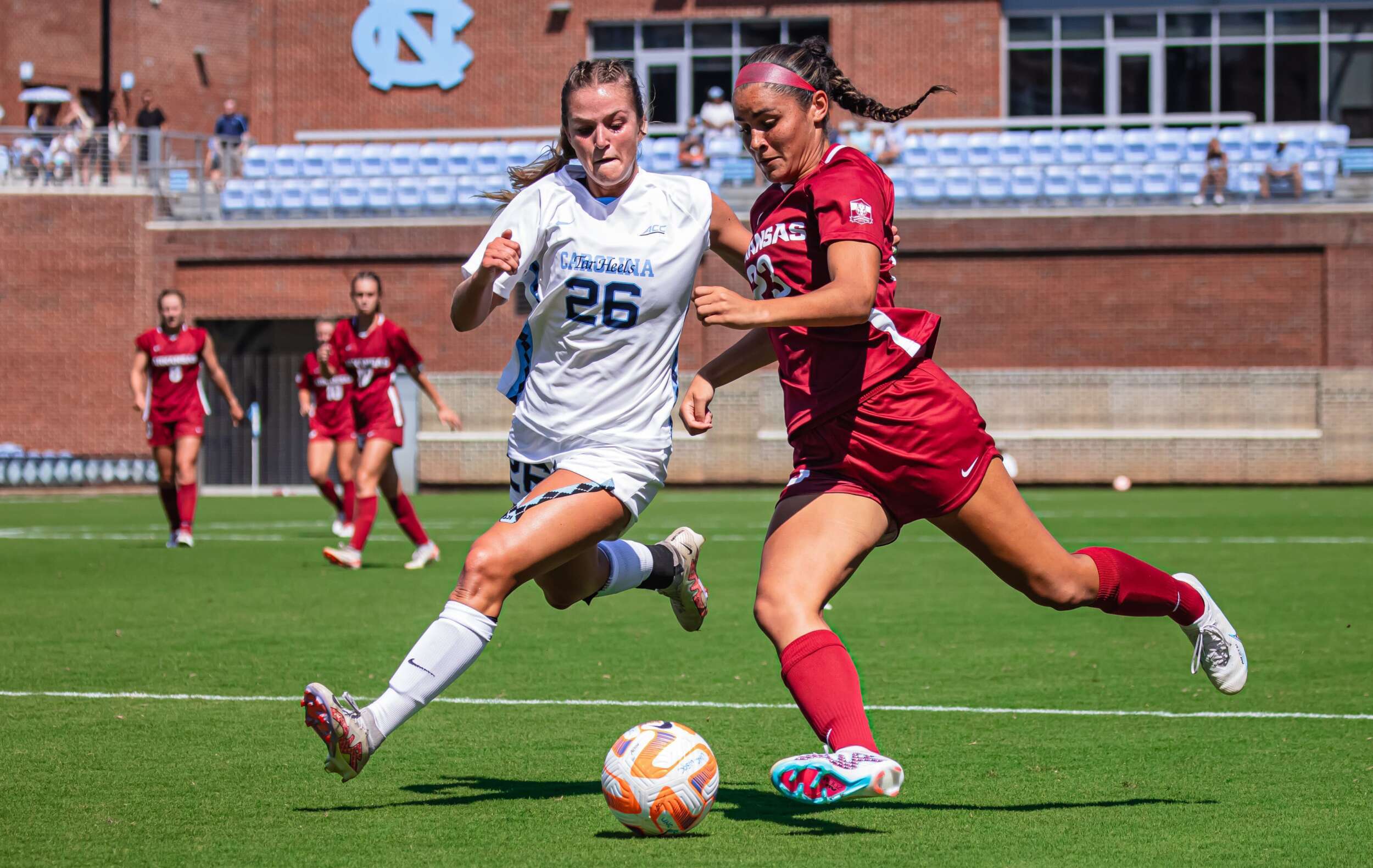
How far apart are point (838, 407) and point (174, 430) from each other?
1140 centimetres

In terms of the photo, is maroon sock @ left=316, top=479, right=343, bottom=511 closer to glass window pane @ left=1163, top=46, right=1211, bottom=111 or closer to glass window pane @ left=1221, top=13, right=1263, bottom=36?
glass window pane @ left=1163, top=46, right=1211, bottom=111

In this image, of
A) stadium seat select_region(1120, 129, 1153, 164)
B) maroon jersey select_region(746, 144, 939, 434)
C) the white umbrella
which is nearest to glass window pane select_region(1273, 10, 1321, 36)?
stadium seat select_region(1120, 129, 1153, 164)

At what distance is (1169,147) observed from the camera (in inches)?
1182

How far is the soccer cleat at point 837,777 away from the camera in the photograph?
3.88 meters

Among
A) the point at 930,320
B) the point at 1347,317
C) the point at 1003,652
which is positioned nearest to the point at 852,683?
the point at 930,320

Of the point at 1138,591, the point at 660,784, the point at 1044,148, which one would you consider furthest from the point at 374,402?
the point at 1044,148

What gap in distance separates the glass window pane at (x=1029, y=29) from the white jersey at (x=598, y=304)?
3040 centimetres

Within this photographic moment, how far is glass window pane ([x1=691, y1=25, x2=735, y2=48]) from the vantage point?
34.5 metres

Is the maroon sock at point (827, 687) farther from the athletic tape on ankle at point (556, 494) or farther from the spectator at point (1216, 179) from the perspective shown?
the spectator at point (1216, 179)

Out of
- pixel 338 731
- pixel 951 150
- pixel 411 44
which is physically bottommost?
pixel 338 731

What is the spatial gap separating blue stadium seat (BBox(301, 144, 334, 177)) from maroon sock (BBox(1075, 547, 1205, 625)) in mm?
28518

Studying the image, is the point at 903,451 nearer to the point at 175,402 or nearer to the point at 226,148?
the point at 175,402

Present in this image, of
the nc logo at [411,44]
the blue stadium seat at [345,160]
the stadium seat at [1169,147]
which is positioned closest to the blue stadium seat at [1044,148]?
the stadium seat at [1169,147]

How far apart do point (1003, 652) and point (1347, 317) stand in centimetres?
2334
